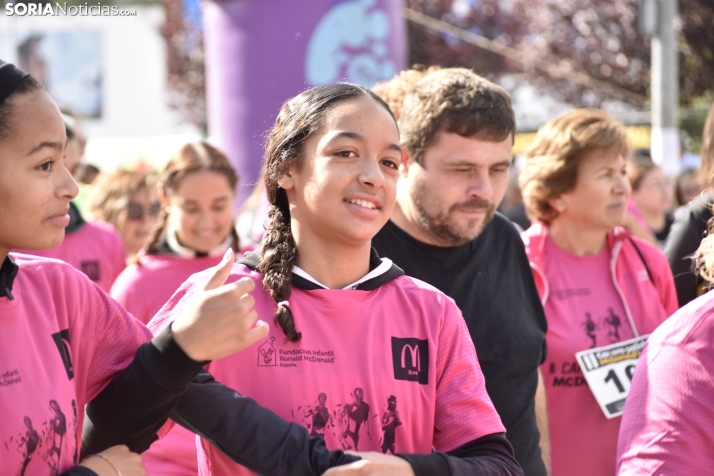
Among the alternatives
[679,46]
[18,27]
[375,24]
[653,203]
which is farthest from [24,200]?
[18,27]

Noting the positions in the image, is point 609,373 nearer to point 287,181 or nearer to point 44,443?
point 287,181

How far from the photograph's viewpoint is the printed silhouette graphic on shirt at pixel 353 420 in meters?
2.16

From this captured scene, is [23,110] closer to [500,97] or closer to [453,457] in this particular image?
[453,457]

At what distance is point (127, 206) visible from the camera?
6.60 m

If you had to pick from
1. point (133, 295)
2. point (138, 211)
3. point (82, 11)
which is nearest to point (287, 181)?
point (133, 295)

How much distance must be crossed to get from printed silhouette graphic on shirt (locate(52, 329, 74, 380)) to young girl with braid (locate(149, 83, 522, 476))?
232mm

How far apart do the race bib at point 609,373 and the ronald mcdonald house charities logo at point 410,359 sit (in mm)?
1543

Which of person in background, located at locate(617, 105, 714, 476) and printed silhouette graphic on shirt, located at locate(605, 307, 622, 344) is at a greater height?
person in background, located at locate(617, 105, 714, 476)

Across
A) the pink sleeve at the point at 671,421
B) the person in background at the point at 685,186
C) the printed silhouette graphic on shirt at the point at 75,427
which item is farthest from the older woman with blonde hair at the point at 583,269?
the person in background at the point at 685,186

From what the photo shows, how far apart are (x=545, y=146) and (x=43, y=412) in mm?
2810

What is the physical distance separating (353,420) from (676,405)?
2.34 feet

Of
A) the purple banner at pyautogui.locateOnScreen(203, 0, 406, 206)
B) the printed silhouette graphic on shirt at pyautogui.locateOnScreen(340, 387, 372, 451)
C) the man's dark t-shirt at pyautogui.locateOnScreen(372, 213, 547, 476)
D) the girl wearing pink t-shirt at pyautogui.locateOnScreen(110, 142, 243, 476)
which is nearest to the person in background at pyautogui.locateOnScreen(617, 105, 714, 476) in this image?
the printed silhouette graphic on shirt at pyautogui.locateOnScreen(340, 387, 372, 451)

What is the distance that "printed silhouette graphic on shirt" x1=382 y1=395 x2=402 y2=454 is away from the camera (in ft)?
7.14

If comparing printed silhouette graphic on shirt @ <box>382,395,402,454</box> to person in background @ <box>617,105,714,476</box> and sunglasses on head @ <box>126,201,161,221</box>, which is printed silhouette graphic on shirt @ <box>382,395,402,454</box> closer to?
person in background @ <box>617,105,714,476</box>
